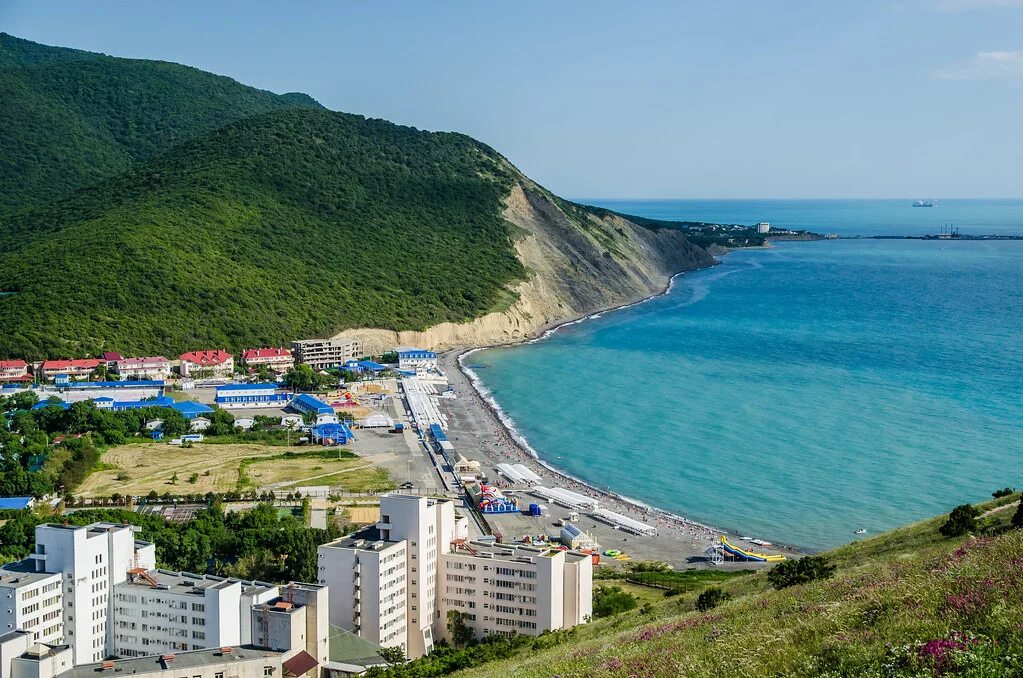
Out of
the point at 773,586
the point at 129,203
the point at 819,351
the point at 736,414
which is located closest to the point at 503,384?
the point at 736,414

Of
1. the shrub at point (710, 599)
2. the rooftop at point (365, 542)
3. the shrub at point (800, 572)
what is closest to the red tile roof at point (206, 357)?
the rooftop at point (365, 542)

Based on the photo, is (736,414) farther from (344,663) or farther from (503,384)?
(344,663)

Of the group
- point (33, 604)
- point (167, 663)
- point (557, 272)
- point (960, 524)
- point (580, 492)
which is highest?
point (557, 272)

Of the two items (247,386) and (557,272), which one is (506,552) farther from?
(557,272)

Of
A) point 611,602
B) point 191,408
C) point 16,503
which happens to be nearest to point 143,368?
point 191,408

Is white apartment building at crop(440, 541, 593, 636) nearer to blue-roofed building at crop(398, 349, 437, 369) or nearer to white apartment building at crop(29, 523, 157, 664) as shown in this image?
white apartment building at crop(29, 523, 157, 664)

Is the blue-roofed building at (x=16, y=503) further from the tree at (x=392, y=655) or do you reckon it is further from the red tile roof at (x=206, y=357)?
the red tile roof at (x=206, y=357)
